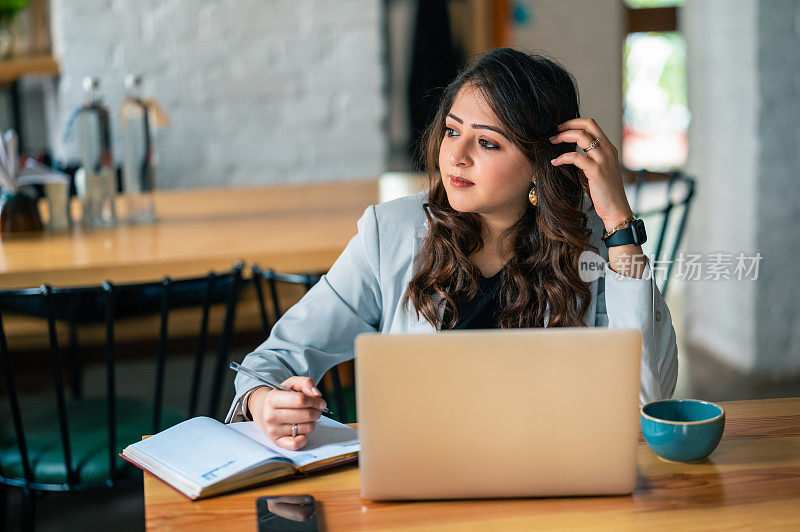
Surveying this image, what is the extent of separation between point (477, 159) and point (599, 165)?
17cm

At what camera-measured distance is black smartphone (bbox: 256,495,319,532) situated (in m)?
0.81

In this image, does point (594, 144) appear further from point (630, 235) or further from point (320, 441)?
point (320, 441)

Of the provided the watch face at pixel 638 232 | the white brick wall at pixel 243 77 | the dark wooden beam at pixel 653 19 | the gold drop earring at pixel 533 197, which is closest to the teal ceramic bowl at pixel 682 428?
the watch face at pixel 638 232

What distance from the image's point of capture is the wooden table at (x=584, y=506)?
0.82 metres

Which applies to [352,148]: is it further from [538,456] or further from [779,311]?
[538,456]

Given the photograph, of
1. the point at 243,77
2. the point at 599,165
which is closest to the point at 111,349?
the point at 599,165

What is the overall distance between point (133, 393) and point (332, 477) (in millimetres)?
2194

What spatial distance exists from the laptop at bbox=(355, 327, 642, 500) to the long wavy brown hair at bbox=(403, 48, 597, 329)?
1.66 ft

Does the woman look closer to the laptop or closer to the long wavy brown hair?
the long wavy brown hair

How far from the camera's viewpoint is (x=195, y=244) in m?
2.11

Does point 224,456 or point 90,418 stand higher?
point 224,456

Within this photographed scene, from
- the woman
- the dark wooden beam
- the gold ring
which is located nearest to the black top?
the woman

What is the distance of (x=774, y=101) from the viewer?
10.6ft

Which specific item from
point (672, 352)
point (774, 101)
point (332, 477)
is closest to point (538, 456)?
point (332, 477)
